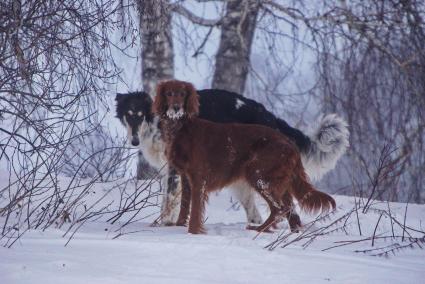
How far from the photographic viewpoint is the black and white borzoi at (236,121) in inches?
294

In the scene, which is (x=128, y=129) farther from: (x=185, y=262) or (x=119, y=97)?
(x=185, y=262)

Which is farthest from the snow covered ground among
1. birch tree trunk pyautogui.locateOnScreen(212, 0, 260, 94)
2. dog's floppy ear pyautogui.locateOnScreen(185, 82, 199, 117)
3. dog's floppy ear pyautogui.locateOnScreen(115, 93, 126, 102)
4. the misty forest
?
birch tree trunk pyautogui.locateOnScreen(212, 0, 260, 94)

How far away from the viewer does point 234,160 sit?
6273mm

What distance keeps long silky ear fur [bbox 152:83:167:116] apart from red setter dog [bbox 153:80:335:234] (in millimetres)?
84

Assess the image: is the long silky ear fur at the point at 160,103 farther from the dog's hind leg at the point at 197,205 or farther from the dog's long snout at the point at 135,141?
the dog's long snout at the point at 135,141

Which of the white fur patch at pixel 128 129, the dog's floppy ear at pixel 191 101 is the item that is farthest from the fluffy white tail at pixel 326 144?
the white fur patch at pixel 128 129

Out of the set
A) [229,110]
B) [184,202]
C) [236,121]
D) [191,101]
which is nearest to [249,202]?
[236,121]

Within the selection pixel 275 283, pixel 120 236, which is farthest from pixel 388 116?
pixel 275 283

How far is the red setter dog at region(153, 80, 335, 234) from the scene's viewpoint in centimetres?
618

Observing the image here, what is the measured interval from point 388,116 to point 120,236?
749 cm

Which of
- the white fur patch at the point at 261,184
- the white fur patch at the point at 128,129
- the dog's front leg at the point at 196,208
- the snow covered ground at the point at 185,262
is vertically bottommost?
the snow covered ground at the point at 185,262

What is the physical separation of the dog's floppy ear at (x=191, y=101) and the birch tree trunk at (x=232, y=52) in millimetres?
4960

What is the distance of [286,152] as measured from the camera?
20.3ft

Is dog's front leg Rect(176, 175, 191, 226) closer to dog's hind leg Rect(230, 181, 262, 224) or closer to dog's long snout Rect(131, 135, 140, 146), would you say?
dog's hind leg Rect(230, 181, 262, 224)
